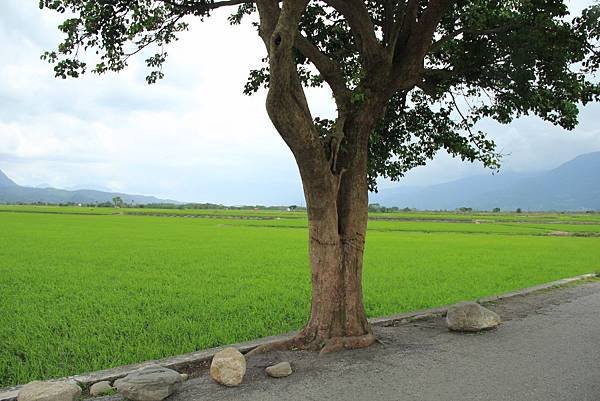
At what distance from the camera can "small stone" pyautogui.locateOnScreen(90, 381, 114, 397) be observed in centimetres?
511

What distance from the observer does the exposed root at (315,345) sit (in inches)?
250

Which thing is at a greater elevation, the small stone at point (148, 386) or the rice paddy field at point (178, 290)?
the small stone at point (148, 386)

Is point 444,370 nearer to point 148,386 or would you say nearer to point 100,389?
point 148,386

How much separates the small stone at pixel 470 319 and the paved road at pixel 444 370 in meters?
0.16

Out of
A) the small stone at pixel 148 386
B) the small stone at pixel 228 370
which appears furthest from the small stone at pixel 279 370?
the small stone at pixel 148 386

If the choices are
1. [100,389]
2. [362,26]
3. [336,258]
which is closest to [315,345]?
[336,258]

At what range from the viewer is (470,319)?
762 centimetres

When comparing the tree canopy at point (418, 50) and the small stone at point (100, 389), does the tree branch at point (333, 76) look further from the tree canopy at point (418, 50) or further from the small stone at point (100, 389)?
the small stone at point (100, 389)

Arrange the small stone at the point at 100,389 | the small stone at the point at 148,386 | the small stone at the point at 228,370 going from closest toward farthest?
1. the small stone at the point at 148,386
2. the small stone at the point at 100,389
3. the small stone at the point at 228,370

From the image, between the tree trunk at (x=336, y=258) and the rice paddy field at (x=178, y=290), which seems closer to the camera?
the tree trunk at (x=336, y=258)

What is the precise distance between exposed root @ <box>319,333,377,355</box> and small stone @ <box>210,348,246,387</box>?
139 centimetres

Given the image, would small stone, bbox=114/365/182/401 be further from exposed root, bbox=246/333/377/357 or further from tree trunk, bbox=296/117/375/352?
tree trunk, bbox=296/117/375/352

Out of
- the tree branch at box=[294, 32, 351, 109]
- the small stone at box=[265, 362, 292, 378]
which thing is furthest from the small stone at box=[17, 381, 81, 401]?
the tree branch at box=[294, 32, 351, 109]

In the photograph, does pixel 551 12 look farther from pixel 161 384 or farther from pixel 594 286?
pixel 594 286
